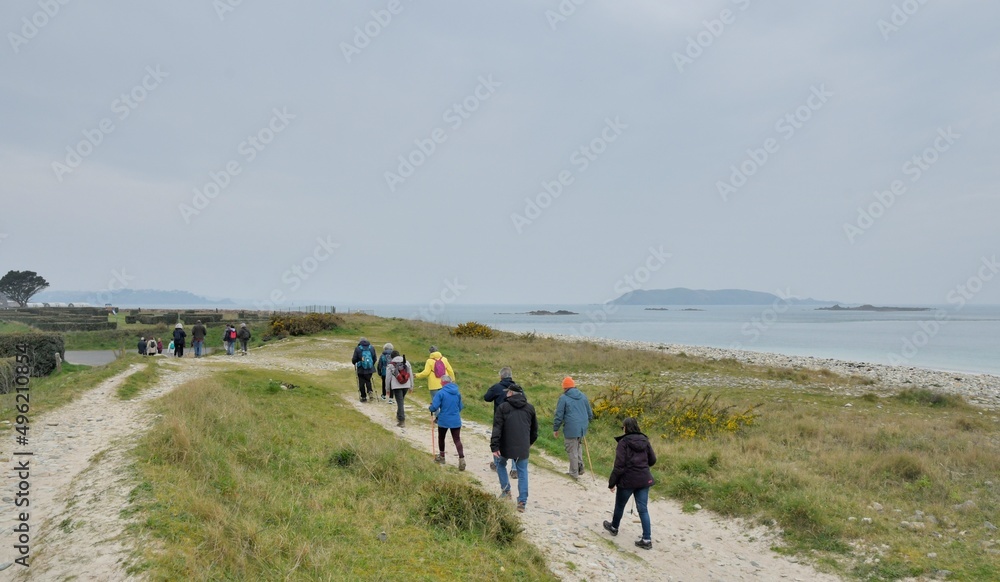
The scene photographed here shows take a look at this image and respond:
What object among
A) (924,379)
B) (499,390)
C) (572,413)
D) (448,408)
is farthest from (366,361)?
(924,379)

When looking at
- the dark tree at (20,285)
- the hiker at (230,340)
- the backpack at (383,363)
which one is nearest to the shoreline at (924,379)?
the backpack at (383,363)

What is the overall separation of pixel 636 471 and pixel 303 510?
527 cm

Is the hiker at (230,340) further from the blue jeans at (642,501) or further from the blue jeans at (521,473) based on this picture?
the blue jeans at (642,501)

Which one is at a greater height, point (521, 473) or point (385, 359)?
point (385, 359)

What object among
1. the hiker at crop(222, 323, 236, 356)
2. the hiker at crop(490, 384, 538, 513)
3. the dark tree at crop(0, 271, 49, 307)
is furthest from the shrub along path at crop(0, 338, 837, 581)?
the dark tree at crop(0, 271, 49, 307)

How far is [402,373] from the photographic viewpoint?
1538cm

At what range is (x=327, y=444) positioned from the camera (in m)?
12.0

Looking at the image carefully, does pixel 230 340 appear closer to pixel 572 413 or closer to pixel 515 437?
pixel 572 413

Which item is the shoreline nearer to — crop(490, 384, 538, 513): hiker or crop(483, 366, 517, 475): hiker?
crop(483, 366, 517, 475): hiker

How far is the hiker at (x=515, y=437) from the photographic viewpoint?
9.95m

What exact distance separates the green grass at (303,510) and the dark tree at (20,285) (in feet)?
392

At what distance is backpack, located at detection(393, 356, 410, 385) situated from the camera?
15.4 meters

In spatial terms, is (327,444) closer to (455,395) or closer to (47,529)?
(455,395)

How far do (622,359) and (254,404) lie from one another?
30702 millimetres
